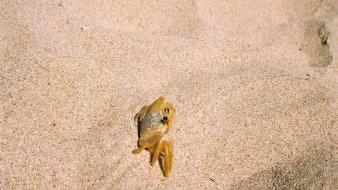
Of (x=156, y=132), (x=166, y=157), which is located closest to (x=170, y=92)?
(x=156, y=132)

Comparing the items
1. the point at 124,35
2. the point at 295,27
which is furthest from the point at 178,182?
the point at 295,27

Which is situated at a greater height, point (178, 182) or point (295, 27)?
point (295, 27)

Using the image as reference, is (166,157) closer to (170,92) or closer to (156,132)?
(156,132)

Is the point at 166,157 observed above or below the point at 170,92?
below

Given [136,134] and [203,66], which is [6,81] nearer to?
[136,134]
